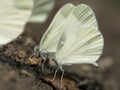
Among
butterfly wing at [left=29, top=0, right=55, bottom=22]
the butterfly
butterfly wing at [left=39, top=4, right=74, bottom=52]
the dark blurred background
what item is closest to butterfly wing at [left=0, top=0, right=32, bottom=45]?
the butterfly

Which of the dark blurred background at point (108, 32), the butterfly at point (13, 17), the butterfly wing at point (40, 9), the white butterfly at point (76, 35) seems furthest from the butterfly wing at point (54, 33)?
the dark blurred background at point (108, 32)

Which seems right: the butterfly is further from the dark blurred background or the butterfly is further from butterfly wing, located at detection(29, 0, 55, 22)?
the dark blurred background

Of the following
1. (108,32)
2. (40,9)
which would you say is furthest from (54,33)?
(108,32)

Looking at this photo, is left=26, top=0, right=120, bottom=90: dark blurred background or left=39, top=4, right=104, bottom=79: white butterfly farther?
left=26, top=0, right=120, bottom=90: dark blurred background

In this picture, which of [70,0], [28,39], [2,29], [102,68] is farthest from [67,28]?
[70,0]

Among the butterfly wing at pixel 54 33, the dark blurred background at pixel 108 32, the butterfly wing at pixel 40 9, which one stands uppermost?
the butterfly wing at pixel 54 33

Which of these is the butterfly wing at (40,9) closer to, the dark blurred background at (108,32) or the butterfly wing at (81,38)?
the dark blurred background at (108,32)
